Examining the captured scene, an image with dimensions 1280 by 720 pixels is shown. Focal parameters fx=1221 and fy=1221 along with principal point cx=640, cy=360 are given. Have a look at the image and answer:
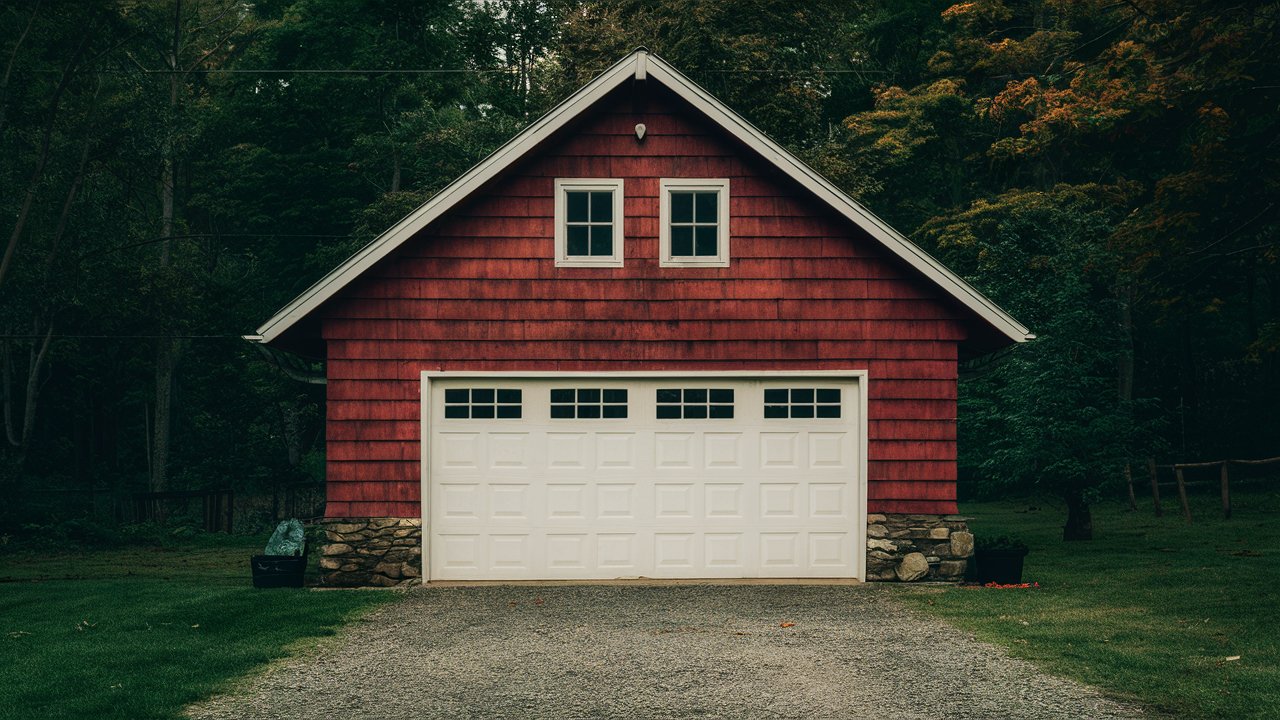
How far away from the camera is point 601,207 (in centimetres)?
1447

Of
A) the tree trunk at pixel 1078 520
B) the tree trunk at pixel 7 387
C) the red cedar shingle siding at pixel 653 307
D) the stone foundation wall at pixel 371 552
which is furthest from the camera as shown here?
the tree trunk at pixel 7 387

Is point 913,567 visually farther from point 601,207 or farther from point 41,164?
point 41,164

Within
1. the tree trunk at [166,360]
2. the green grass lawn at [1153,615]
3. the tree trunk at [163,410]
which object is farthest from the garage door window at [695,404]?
the tree trunk at [163,410]

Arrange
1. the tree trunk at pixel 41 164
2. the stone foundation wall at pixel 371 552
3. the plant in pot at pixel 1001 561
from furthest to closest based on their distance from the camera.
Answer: the tree trunk at pixel 41 164
the stone foundation wall at pixel 371 552
the plant in pot at pixel 1001 561

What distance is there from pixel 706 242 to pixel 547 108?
14.5 metres

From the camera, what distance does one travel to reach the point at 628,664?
9609 mm

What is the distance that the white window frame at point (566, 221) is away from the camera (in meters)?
14.3

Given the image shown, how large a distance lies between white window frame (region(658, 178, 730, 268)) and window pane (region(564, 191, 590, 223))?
2.96 ft

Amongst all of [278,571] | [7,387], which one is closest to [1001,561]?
[278,571]

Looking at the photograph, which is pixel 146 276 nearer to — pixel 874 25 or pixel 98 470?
pixel 98 470

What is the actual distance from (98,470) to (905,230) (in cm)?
2579

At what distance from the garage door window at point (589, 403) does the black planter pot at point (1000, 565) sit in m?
4.49

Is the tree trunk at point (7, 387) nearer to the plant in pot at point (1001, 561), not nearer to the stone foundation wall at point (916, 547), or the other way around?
the stone foundation wall at point (916, 547)

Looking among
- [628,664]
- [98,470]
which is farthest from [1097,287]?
[98,470]
